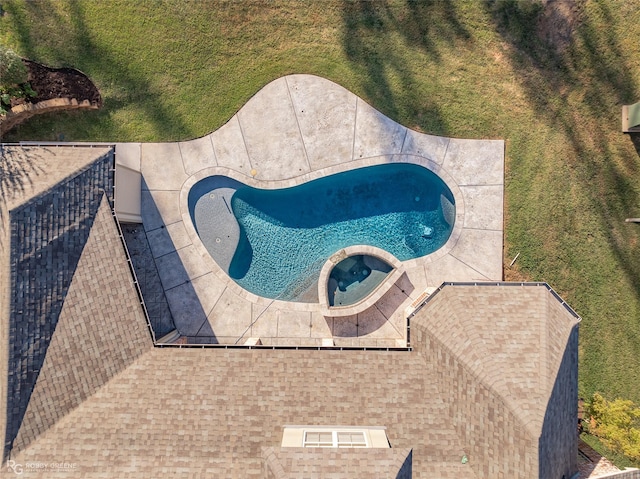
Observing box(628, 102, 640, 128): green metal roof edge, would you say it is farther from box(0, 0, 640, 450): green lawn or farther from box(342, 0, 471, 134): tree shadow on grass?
box(342, 0, 471, 134): tree shadow on grass

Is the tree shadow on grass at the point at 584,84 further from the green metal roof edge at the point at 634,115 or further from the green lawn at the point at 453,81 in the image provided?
the green metal roof edge at the point at 634,115

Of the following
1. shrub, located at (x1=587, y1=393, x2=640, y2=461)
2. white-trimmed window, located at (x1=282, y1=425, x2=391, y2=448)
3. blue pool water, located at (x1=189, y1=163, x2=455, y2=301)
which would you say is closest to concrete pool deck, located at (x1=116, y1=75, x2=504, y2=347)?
blue pool water, located at (x1=189, y1=163, x2=455, y2=301)

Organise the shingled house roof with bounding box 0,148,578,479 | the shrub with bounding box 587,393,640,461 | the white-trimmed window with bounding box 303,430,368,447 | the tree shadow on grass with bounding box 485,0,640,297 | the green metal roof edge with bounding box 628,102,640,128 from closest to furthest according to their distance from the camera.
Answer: the white-trimmed window with bounding box 303,430,368,447 → the shingled house roof with bounding box 0,148,578,479 → the shrub with bounding box 587,393,640,461 → the green metal roof edge with bounding box 628,102,640,128 → the tree shadow on grass with bounding box 485,0,640,297

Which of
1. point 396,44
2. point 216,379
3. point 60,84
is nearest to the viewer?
point 216,379

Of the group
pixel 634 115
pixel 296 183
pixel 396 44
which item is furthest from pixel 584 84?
pixel 296 183

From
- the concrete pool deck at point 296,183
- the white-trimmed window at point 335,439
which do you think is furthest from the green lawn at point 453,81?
the white-trimmed window at point 335,439

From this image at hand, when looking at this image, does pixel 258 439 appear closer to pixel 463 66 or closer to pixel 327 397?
pixel 327 397

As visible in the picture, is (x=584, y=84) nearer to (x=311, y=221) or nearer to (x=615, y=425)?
(x=311, y=221)
